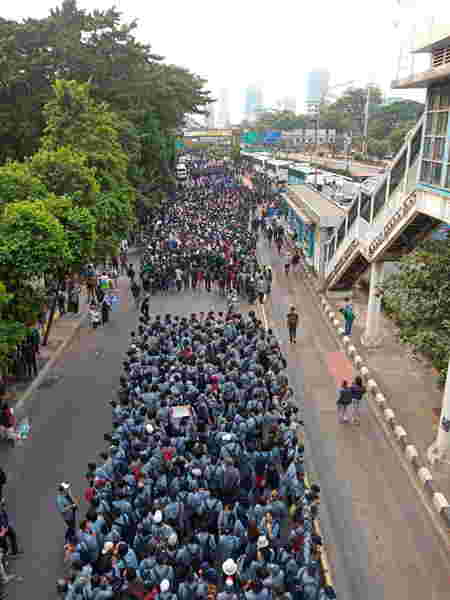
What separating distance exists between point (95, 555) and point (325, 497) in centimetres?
411

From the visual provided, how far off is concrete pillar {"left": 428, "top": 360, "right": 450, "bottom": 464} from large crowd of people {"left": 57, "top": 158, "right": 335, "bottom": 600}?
8.40 feet

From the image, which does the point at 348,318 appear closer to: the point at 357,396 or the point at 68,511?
the point at 357,396

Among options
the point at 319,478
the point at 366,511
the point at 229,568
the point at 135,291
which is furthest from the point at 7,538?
the point at 135,291

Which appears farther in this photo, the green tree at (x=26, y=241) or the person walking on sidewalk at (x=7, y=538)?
the green tree at (x=26, y=241)

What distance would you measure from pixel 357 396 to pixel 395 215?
4.31m

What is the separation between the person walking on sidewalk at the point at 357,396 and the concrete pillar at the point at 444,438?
1704mm

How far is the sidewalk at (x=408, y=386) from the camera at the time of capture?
10695 millimetres

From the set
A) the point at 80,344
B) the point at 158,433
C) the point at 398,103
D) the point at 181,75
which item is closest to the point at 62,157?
the point at 80,344

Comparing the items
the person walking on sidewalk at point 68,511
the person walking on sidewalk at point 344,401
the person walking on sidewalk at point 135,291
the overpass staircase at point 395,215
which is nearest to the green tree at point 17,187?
the person walking on sidewalk at point 68,511

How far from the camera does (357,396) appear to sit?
10930 millimetres

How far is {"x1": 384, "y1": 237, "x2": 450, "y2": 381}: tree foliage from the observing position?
366 inches

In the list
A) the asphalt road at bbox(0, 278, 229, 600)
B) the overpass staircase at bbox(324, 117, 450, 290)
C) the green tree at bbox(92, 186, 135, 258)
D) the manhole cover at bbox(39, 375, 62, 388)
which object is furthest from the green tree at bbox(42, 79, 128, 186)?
the overpass staircase at bbox(324, 117, 450, 290)

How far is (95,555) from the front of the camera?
21.6ft

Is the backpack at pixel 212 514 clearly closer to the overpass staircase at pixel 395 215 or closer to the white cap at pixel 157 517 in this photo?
the white cap at pixel 157 517
